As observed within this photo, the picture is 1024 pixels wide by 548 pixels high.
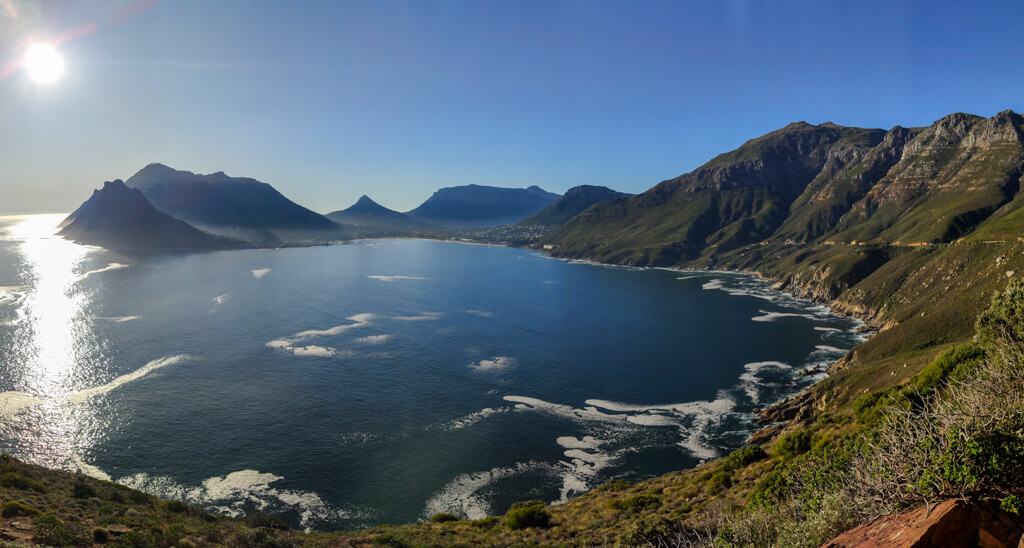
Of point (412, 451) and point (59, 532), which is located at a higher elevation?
point (59, 532)

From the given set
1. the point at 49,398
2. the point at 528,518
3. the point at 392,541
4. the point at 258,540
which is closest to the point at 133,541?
the point at 258,540

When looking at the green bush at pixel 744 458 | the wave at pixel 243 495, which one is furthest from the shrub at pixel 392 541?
the green bush at pixel 744 458

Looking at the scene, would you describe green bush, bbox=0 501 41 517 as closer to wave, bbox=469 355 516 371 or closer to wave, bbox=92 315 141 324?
wave, bbox=469 355 516 371

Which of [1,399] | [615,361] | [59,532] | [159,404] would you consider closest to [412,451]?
[59,532]

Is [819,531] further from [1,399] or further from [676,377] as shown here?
[1,399]

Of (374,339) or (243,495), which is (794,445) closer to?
(243,495)

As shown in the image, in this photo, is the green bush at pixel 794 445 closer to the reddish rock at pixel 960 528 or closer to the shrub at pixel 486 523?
the shrub at pixel 486 523
